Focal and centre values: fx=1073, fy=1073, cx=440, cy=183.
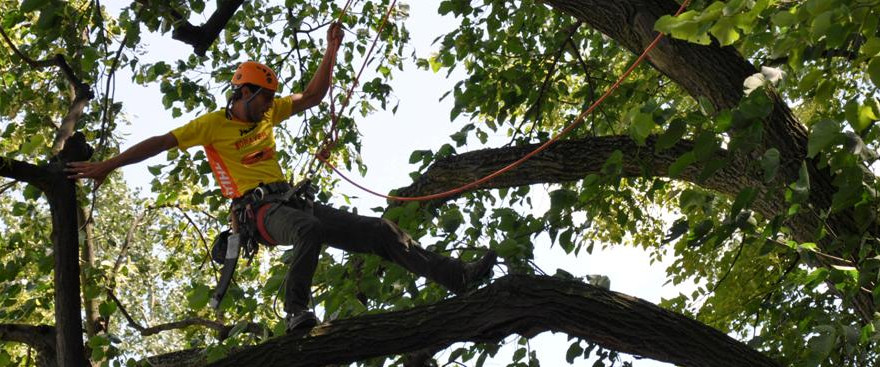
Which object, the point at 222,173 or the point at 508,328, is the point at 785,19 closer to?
the point at 508,328

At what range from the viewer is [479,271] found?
469 centimetres

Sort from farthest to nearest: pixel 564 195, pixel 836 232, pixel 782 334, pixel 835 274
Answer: pixel 782 334 → pixel 836 232 → pixel 564 195 → pixel 835 274

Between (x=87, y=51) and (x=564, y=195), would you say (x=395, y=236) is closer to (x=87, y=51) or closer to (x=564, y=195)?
(x=564, y=195)

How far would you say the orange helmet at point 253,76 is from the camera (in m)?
5.11

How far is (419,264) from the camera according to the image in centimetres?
479

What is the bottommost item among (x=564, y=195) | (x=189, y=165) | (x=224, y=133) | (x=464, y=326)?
(x=464, y=326)

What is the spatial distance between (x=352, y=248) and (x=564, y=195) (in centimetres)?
102

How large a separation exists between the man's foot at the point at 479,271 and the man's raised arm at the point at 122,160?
4.68 feet

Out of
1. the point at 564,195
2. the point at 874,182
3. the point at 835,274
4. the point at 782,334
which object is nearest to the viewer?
the point at 835,274

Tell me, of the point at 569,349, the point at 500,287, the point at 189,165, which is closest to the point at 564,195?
the point at 500,287

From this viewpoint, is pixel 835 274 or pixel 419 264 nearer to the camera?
pixel 835 274

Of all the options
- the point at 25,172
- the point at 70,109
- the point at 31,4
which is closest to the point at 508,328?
the point at 25,172

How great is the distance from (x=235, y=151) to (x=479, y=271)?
129 centimetres

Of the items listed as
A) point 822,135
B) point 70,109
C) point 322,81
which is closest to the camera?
point 822,135
